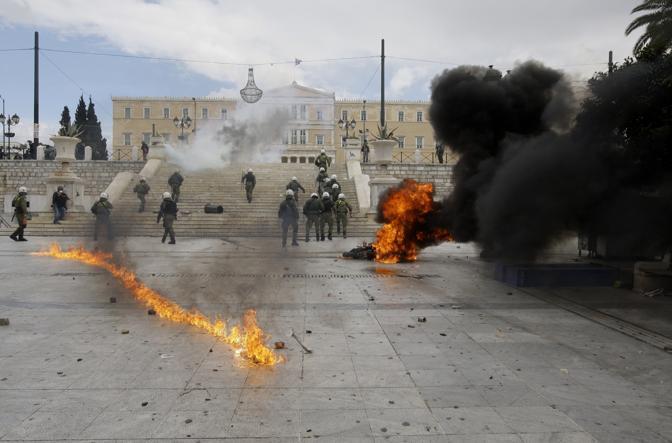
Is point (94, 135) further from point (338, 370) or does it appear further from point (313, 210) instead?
point (338, 370)

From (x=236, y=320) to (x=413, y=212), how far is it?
21.7 ft

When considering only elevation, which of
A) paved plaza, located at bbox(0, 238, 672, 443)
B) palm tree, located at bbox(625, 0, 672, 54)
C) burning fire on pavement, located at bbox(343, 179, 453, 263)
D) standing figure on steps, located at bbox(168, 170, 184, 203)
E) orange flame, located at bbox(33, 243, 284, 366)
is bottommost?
paved plaza, located at bbox(0, 238, 672, 443)

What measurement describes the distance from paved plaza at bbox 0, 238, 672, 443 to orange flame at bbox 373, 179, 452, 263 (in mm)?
3602

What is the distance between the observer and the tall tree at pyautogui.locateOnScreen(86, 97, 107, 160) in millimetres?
55188

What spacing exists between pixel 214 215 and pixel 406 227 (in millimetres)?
10047

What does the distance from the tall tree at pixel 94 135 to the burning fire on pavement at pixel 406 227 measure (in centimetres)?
4887

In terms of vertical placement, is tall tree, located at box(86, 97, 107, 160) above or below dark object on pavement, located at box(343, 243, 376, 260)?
above

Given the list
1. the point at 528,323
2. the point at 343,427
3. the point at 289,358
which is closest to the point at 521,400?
the point at 343,427

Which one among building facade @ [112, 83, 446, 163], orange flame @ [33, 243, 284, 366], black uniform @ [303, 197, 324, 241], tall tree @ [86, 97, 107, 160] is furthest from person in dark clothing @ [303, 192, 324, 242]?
tall tree @ [86, 97, 107, 160]

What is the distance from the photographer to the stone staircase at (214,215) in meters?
18.0

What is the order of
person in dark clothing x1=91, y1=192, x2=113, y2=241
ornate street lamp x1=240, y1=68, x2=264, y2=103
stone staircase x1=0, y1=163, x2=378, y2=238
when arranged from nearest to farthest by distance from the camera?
person in dark clothing x1=91, y1=192, x2=113, y2=241, stone staircase x1=0, y1=163, x2=378, y2=238, ornate street lamp x1=240, y1=68, x2=264, y2=103

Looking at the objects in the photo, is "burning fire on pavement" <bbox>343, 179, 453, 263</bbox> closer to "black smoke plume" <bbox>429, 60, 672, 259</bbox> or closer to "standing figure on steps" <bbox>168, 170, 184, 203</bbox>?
"black smoke plume" <bbox>429, 60, 672, 259</bbox>

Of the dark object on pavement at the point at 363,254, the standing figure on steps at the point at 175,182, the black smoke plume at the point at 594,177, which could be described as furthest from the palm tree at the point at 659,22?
the standing figure on steps at the point at 175,182

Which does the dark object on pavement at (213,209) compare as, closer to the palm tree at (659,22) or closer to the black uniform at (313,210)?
the black uniform at (313,210)
